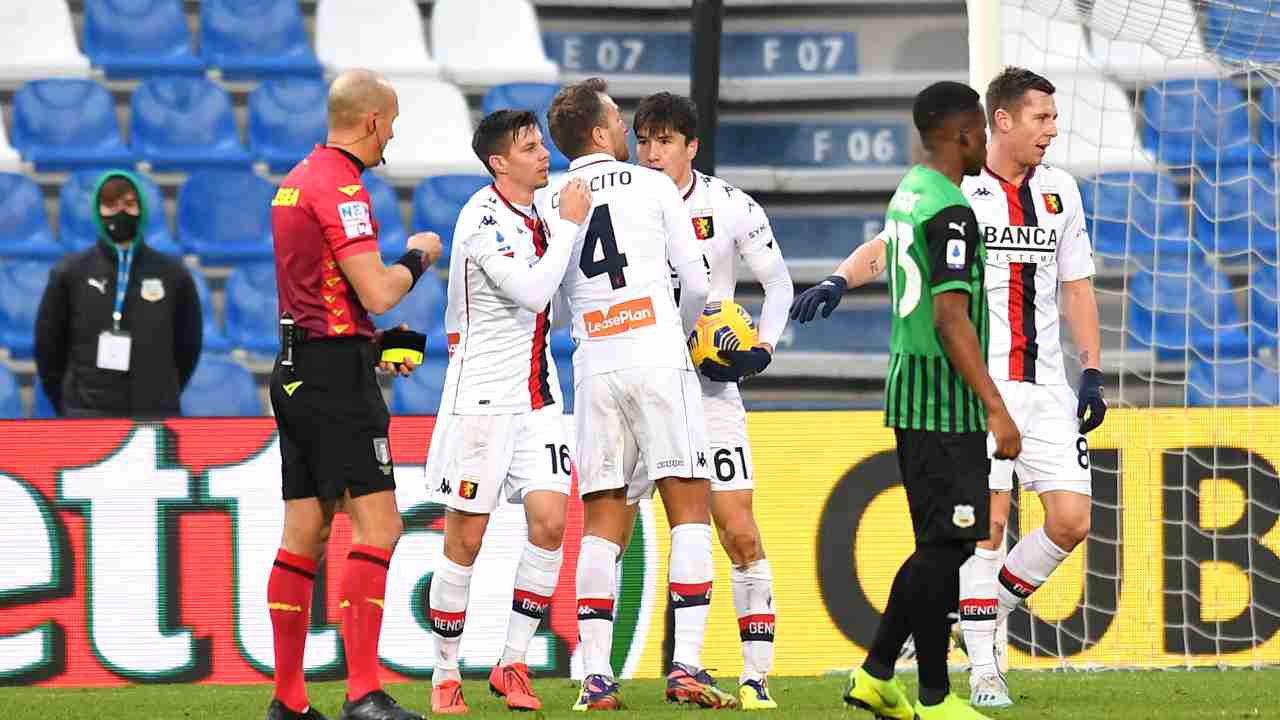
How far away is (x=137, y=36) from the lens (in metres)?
12.6

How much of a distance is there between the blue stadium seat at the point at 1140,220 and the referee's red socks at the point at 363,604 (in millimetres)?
6966

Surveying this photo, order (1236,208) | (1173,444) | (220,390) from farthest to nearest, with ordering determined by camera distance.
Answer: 1. (1236,208)
2. (220,390)
3. (1173,444)

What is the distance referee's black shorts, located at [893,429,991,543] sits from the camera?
5055 mm

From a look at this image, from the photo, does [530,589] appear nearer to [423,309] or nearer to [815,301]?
[815,301]

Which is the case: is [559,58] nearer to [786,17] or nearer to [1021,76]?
[786,17]

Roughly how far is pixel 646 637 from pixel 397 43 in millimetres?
5955

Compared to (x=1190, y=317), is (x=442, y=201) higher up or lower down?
higher up

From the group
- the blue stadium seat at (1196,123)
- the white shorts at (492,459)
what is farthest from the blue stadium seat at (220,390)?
the blue stadium seat at (1196,123)

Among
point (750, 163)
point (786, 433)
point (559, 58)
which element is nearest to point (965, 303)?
point (786, 433)

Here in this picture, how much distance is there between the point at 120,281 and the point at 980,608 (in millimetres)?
4670

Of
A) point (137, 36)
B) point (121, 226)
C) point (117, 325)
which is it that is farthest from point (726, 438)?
point (137, 36)

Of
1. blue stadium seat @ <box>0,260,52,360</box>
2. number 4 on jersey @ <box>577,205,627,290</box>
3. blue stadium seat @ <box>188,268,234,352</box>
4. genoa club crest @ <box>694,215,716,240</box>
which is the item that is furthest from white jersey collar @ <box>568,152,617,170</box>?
blue stadium seat @ <box>0,260,52,360</box>

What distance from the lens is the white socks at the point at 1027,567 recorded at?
6.76m

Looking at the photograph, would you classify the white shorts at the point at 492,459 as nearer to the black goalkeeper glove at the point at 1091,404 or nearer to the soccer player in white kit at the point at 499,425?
the soccer player in white kit at the point at 499,425
